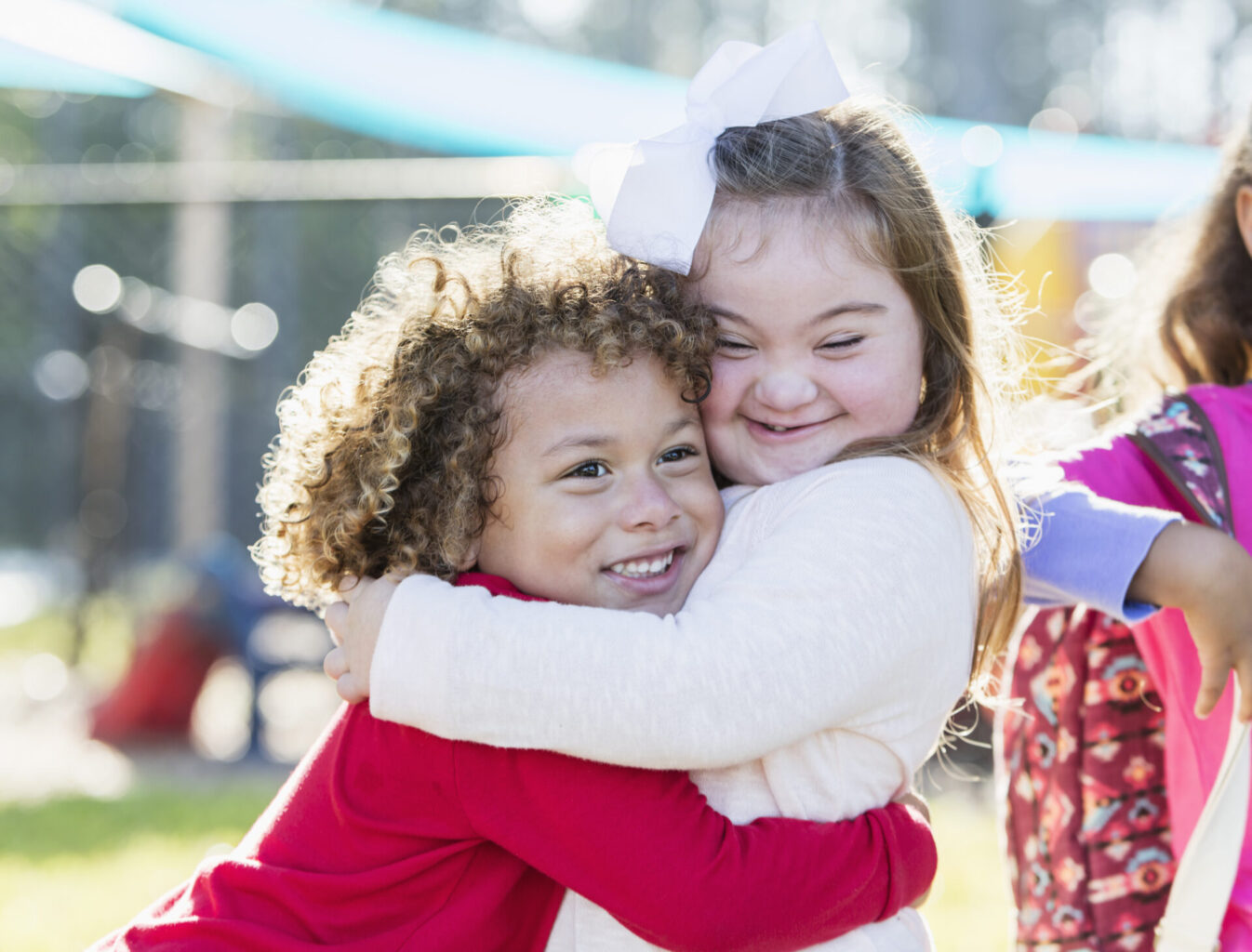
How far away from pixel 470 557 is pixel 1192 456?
1.06 m

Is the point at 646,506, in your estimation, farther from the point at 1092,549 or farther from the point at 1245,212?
the point at 1245,212

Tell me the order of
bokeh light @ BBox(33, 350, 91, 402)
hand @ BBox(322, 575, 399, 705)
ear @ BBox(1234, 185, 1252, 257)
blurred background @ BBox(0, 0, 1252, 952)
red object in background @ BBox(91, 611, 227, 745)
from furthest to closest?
bokeh light @ BBox(33, 350, 91, 402) < red object in background @ BBox(91, 611, 227, 745) < blurred background @ BBox(0, 0, 1252, 952) < ear @ BBox(1234, 185, 1252, 257) < hand @ BBox(322, 575, 399, 705)

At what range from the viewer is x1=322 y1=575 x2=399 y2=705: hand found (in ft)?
4.28

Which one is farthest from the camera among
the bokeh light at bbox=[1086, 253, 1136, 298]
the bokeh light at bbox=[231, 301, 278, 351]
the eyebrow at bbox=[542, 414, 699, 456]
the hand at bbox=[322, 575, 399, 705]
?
the bokeh light at bbox=[231, 301, 278, 351]

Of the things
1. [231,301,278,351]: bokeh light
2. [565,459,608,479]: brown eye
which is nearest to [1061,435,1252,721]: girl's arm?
[565,459,608,479]: brown eye

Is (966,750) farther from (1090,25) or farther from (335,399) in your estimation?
(1090,25)

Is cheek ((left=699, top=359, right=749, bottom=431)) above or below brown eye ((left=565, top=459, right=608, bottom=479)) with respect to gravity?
Answer: above

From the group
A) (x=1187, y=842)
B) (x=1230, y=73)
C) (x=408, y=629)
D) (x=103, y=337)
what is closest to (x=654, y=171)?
(x=408, y=629)

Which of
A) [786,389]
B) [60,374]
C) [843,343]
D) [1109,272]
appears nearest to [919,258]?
[843,343]

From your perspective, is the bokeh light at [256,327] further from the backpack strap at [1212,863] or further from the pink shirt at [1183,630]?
the backpack strap at [1212,863]

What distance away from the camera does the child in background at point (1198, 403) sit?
168cm

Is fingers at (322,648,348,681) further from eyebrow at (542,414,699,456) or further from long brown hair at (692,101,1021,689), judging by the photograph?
long brown hair at (692,101,1021,689)

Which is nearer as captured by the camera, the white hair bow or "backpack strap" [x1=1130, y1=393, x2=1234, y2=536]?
the white hair bow

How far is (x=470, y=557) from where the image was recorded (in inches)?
57.7
